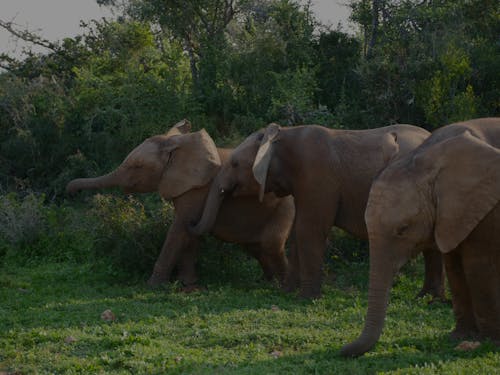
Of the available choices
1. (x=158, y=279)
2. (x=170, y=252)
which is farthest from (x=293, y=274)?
(x=158, y=279)

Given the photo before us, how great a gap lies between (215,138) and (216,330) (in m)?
9.73

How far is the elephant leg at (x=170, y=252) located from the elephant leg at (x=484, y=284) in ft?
16.4

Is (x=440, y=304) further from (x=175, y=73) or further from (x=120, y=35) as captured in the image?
(x=120, y=35)

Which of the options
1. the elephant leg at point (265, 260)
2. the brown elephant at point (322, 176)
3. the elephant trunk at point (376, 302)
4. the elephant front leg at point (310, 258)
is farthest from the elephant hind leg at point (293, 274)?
the elephant trunk at point (376, 302)

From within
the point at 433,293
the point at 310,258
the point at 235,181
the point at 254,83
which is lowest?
the point at 433,293

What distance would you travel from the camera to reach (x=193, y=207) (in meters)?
11.2

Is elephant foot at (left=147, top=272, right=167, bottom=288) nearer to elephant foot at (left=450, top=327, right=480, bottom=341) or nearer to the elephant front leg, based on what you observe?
the elephant front leg

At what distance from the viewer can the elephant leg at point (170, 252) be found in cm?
1087

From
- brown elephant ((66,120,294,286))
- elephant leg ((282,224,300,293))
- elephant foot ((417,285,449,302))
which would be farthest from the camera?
brown elephant ((66,120,294,286))

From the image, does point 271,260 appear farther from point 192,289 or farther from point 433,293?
point 433,293

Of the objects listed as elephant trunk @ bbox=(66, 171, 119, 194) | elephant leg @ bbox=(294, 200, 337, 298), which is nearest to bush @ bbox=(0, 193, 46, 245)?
elephant trunk @ bbox=(66, 171, 119, 194)

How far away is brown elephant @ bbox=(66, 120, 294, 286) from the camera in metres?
11.0

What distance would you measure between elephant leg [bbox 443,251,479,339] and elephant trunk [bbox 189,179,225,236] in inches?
167

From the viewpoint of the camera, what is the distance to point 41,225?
13461mm
